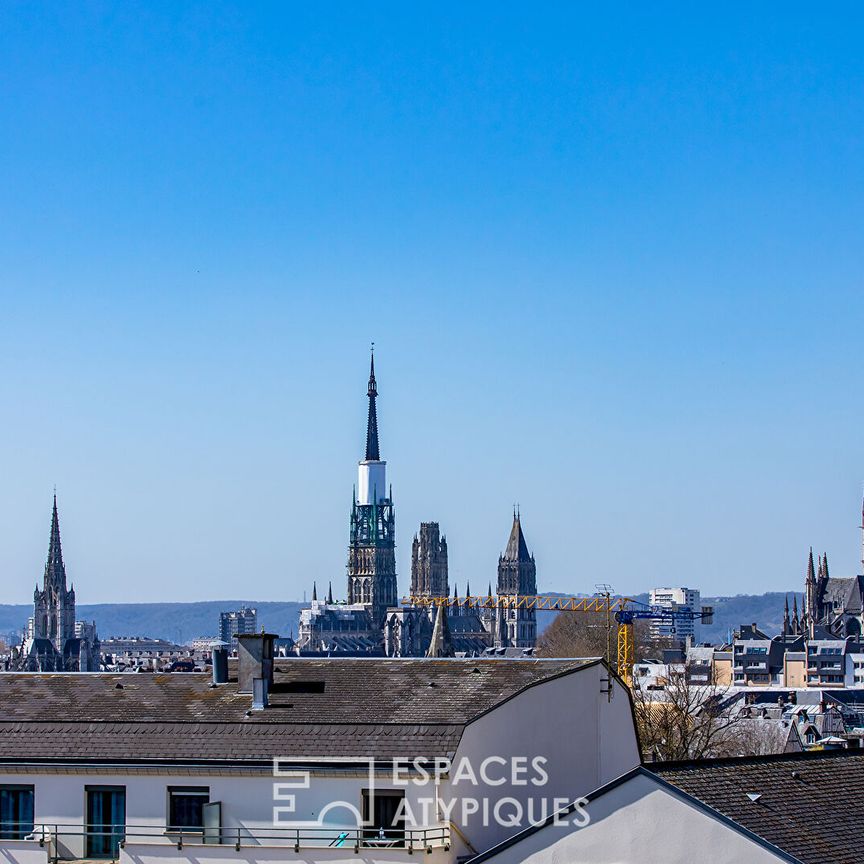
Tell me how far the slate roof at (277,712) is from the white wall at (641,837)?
130 inches

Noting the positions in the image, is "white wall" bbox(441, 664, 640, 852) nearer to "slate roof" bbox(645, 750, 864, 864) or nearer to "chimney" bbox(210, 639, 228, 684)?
"slate roof" bbox(645, 750, 864, 864)

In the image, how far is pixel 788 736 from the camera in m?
98.6

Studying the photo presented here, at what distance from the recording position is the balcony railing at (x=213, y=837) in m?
29.0

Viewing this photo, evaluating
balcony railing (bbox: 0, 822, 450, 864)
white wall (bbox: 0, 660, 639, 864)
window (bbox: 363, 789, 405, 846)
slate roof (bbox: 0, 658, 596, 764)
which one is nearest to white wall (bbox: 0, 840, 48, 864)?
balcony railing (bbox: 0, 822, 450, 864)

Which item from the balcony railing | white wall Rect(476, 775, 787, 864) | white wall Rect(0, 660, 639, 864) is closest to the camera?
white wall Rect(476, 775, 787, 864)

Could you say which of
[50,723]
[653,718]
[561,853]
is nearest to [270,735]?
[50,723]

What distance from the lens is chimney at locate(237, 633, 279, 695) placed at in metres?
32.3

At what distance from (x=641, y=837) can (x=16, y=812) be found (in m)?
11.1

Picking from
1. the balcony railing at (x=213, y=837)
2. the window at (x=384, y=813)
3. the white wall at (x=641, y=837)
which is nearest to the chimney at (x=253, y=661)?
the balcony railing at (x=213, y=837)

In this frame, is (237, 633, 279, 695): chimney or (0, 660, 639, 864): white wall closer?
(0, 660, 639, 864): white wall

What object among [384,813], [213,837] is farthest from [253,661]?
[384,813]

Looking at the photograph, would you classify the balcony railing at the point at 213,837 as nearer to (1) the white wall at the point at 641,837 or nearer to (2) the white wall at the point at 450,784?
(2) the white wall at the point at 450,784

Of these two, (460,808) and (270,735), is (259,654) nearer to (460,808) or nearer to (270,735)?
(270,735)

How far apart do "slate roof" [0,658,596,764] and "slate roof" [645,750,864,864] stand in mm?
4365
